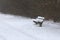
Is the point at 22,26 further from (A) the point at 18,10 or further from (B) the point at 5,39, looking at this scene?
(A) the point at 18,10

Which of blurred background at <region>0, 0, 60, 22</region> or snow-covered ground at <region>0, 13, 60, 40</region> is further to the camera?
blurred background at <region>0, 0, 60, 22</region>

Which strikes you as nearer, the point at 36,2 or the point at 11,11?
the point at 36,2

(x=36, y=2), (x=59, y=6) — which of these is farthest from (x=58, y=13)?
(x=36, y=2)

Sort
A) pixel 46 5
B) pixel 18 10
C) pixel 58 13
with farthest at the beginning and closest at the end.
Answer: pixel 18 10 < pixel 46 5 < pixel 58 13

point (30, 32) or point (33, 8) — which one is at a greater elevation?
point (30, 32)

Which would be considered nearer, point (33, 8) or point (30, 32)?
point (30, 32)

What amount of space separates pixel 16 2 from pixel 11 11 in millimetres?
1335

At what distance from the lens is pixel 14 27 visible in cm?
1406

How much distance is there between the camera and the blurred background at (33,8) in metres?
17.3

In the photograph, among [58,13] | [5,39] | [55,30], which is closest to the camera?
[5,39]

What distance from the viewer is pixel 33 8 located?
784 inches

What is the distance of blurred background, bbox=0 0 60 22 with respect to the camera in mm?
17312

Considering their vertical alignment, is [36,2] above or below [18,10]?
above

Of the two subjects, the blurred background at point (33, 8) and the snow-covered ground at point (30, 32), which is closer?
the snow-covered ground at point (30, 32)
